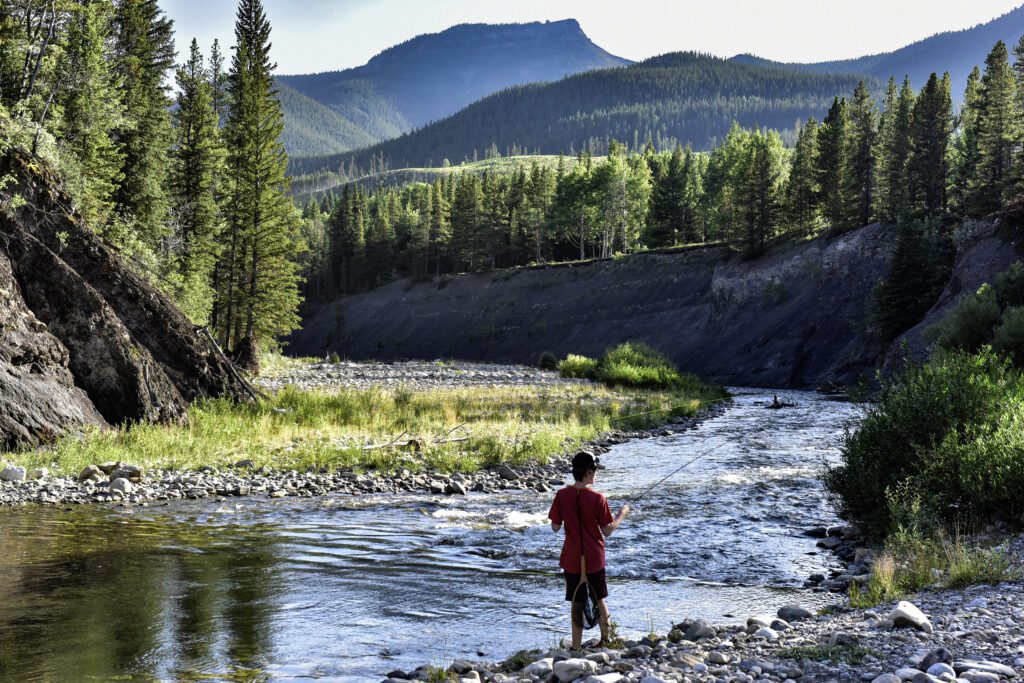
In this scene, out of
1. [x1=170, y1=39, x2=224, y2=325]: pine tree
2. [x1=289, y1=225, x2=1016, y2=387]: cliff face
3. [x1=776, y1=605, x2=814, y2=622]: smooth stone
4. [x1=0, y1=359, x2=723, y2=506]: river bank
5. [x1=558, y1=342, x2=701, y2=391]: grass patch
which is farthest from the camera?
[x1=289, y1=225, x2=1016, y2=387]: cliff face

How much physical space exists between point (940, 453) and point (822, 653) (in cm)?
662

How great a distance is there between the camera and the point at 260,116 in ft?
160

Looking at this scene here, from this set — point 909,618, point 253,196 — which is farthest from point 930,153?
point 909,618

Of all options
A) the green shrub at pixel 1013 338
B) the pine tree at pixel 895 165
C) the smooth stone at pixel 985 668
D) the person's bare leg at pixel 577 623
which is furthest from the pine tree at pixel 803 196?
the smooth stone at pixel 985 668

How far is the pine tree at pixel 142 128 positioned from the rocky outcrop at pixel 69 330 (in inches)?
652

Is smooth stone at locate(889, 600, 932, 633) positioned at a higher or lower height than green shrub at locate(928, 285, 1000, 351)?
lower

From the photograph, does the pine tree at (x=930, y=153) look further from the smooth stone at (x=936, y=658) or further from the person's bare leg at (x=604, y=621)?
the smooth stone at (x=936, y=658)

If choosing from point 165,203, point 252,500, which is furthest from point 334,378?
point 252,500

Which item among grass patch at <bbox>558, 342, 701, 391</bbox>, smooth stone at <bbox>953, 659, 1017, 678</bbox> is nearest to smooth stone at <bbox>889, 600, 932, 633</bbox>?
smooth stone at <bbox>953, 659, 1017, 678</bbox>

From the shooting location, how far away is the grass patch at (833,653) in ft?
20.9

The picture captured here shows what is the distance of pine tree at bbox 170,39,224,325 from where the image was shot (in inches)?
1677

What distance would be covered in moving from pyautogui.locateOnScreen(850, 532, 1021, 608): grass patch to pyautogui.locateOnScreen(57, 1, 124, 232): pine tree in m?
28.2

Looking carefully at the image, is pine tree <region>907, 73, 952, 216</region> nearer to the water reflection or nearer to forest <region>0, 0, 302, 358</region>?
forest <region>0, 0, 302, 358</region>

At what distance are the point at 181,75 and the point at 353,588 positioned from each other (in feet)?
145
